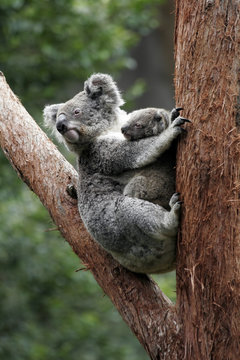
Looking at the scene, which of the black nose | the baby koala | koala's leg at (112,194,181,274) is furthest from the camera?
the black nose

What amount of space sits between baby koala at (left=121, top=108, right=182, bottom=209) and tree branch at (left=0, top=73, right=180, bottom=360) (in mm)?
597

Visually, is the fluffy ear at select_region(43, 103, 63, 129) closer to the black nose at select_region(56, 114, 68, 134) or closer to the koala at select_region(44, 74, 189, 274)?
the koala at select_region(44, 74, 189, 274)

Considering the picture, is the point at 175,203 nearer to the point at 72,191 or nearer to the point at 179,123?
the point at 179,123

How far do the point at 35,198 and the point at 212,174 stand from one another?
3.85 meters

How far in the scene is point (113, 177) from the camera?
4.15 metres

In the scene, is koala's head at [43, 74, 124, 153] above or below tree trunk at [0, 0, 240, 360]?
above

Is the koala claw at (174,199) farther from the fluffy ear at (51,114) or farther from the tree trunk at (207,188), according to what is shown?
the fluffy ear at (51,114)

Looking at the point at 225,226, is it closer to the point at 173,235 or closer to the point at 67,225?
the point at 173,235

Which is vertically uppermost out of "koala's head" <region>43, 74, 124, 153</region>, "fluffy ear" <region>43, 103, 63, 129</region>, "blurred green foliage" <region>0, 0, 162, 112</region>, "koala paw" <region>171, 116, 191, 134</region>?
"blurred green foliage" <region>0, 0, 162, 112</region>

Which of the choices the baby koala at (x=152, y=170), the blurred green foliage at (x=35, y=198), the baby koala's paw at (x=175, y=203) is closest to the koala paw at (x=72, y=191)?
the baby koala at (x=152, y=170)

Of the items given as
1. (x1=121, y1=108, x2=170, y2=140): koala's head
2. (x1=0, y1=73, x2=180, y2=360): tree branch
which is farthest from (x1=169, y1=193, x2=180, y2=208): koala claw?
(x1=0, y1=73, x2=180, y2=360): tree branch

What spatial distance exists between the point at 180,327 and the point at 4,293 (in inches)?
162

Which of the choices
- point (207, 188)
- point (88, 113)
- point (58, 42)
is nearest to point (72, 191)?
point (88, 113)

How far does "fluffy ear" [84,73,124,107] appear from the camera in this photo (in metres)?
4.49
